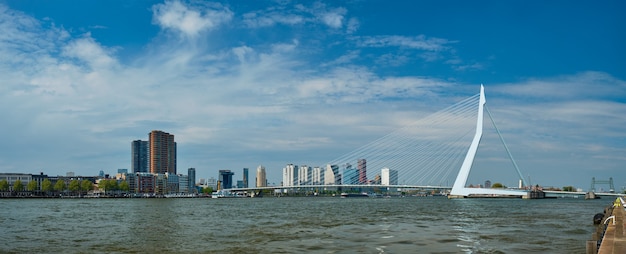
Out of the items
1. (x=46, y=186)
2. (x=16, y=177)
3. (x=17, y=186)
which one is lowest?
(x=46, y=186)

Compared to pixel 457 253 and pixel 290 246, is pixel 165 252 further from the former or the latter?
pixel 457 253

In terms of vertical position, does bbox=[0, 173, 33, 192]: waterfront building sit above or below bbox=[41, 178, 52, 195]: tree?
above

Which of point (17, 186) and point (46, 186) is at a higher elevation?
point (17, 186)

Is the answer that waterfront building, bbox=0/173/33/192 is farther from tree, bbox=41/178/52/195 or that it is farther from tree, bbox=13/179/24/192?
tree, bbox=13/179/24/192

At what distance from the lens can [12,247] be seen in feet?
61.4

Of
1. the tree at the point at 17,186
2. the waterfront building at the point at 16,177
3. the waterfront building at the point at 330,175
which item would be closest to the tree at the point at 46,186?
the tree at the point at 17,186

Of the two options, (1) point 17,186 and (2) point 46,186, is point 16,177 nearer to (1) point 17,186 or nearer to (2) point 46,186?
(2) point 46,186

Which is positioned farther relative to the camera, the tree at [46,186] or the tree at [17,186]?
the tree at [46,186]

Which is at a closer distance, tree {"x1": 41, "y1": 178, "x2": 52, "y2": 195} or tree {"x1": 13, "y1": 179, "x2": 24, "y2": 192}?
tree {"x1": 13, "y1": 179, "x2": 24, "y2": 192}

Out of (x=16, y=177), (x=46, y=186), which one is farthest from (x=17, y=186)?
(x=16, y=177)

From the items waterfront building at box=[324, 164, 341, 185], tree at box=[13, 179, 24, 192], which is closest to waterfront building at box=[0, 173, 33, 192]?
tree at box=[13, 179, 24, 192]

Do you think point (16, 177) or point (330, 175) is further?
point (16, 177)

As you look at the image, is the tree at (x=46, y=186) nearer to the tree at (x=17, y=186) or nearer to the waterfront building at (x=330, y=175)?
the tree at (x=17, y=186)

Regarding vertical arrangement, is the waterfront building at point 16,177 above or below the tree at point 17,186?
above
